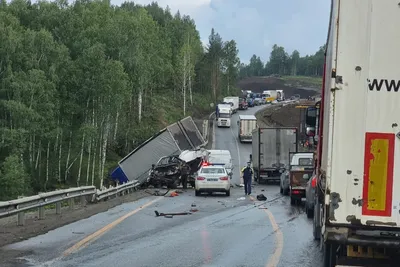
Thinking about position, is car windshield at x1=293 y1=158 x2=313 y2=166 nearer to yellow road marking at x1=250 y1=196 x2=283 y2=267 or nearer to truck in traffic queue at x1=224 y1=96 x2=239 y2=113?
yellow road marking at x1=250 y1=196 x2=283 y2=267

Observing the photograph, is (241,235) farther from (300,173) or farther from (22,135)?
(22,135)

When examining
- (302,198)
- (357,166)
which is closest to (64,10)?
(302,198)

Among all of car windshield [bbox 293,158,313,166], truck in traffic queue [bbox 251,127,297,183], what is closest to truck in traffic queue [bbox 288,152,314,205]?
car windshield [bbox 293,158,313,166]

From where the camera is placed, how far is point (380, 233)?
650 centimetres

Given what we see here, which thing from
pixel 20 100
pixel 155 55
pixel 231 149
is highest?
pixel 155 55

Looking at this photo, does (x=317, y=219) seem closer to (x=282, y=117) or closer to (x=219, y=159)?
(x=219, y=159)

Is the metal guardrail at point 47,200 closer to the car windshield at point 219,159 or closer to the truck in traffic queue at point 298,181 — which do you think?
the truck in traffic queue at point 298,181

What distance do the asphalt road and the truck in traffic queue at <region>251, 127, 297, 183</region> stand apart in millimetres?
19926

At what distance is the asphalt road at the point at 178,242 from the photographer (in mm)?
10438

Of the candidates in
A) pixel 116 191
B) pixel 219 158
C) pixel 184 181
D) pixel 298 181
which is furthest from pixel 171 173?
pixel 298 181

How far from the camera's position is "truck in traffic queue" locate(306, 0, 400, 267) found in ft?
21.3

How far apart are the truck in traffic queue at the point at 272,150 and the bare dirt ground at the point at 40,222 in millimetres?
19380

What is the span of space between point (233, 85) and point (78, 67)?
3552 inches

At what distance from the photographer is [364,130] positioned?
6570mm
